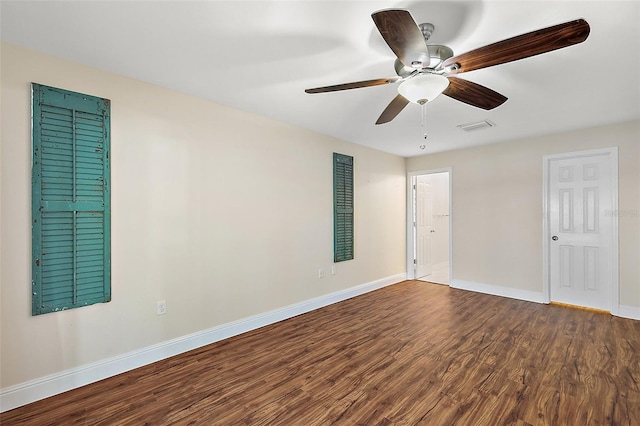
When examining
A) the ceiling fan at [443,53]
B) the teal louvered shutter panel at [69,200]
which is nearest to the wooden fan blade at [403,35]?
the ceiling fan at [443,53]

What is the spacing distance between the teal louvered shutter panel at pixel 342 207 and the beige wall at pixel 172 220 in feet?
0.45

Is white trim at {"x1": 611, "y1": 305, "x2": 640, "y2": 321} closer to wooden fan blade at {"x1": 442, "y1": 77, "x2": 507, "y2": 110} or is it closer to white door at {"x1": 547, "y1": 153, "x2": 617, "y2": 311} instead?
white door at {"x1": 547, "y1": 153, "x2": 617, "y2": 311}

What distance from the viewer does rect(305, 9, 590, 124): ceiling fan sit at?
4.30 feet

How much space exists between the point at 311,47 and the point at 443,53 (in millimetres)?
833

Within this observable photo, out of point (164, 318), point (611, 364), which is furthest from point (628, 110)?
point (164, 318)

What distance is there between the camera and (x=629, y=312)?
352 cm

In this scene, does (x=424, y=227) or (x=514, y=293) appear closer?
(x=514, y=293)

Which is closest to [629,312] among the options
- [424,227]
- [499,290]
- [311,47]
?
[499,290]

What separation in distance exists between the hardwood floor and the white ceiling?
2351 mm

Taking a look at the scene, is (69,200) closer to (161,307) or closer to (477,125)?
→ (161,307)

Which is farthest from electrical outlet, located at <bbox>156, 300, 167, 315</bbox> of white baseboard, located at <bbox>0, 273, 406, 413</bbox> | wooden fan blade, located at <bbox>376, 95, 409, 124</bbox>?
wooden fan blade, located at <bbox>376, 95, 409, 124</bbox>

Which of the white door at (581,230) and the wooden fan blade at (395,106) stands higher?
the wooden fan blade at (395,106)

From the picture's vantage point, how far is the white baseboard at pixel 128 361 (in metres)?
1.96

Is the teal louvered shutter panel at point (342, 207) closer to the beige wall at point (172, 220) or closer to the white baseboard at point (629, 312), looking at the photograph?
the beige wall at point (172, 220)
